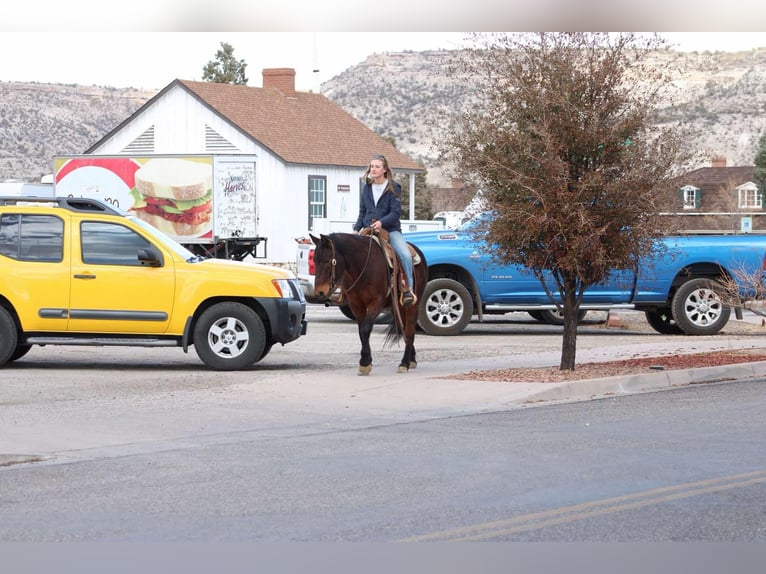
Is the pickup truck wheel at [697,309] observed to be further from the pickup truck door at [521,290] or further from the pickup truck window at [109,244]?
the pickup truck window at [109,244]

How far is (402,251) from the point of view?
1546 cm

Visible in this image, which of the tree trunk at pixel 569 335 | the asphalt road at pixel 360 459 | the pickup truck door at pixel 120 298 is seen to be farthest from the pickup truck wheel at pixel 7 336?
the tree trunk at pixel 569 335

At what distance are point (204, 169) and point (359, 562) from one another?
32.7m

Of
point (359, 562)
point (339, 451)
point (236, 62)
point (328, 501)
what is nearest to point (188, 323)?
point (339, 451)

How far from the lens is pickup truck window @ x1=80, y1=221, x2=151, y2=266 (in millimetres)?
15789

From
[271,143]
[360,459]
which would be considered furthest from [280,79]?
[360,459]

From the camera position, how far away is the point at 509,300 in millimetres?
21219

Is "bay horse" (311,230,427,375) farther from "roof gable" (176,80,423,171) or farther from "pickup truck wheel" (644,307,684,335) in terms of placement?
"roof gable" (176,80,423,171)

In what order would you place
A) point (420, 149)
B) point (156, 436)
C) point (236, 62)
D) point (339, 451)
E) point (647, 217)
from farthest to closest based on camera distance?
1. point (420, 149)
2. point (236, 62)
3. point (647, 217)
4. point (156, 436)
5. point (339, 451)

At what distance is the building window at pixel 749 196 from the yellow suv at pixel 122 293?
73192mm

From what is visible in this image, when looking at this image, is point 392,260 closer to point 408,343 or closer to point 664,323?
point 408,343

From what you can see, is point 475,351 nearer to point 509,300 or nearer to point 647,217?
point 509,300

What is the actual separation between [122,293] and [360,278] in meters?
2.86

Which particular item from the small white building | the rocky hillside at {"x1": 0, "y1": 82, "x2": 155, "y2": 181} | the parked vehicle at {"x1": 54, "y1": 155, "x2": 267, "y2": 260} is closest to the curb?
the parked vehicle at {"x1": 54, "y1": 155, "x2": 267, "y2": 260}
